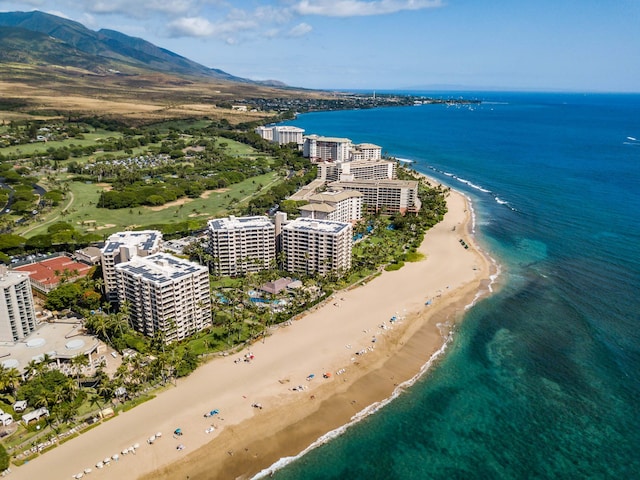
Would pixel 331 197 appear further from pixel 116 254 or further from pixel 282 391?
pixel 282 391

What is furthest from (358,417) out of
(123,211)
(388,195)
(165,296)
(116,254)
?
(123,211)

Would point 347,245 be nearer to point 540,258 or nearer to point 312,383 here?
point 312,383

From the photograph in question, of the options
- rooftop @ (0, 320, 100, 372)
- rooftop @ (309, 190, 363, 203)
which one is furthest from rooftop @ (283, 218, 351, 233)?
rooftop @ (0, 320, 100, 372)

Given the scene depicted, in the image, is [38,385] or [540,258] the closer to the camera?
[38,385]

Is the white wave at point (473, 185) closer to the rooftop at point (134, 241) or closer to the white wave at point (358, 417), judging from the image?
the white wave at point (358, 417)

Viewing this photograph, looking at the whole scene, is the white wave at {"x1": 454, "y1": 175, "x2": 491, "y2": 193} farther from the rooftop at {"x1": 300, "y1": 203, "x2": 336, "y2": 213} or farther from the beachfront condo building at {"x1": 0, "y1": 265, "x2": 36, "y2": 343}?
the beachfront condo building at {"x1": 0, "y1": 265, "x2": 36, "y2": 343}

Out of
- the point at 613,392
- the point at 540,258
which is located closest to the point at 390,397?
the point at 613,392
